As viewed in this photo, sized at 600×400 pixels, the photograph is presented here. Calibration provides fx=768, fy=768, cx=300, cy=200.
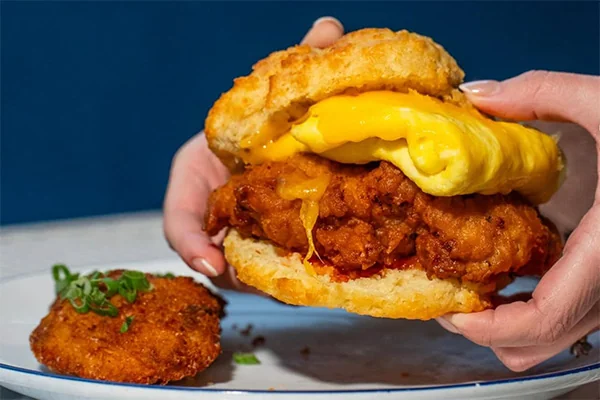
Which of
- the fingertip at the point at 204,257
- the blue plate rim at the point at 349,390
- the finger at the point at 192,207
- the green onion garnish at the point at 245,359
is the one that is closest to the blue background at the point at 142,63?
the finger at the point at 192,207

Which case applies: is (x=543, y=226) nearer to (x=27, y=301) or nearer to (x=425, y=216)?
(x=425, y=216)

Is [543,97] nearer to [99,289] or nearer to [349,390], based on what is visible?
[349,390]

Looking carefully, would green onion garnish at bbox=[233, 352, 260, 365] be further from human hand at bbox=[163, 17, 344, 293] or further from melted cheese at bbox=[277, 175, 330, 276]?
melted cheese at bbox=[277, 175, 330, 276]

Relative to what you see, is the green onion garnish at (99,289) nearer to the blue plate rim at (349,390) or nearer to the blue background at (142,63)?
the blue plate rim at (349,390)

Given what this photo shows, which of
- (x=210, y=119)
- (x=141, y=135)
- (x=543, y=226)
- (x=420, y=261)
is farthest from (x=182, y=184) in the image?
(x=141, y=135)

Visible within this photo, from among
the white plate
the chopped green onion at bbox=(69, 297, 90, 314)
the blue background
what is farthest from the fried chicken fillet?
the blue background

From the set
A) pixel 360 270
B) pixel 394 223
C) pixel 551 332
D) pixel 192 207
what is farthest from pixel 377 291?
pixel 192 207
